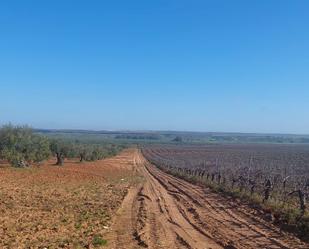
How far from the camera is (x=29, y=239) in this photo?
16438 mm

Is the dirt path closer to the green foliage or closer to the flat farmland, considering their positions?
the flat farmland

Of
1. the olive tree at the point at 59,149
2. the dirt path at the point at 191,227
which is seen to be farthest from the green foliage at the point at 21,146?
the dirt path at the point at 191,227

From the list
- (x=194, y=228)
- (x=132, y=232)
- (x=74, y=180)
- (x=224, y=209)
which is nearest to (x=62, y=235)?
(x=132, y=232)

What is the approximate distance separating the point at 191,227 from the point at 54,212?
7.10 meters

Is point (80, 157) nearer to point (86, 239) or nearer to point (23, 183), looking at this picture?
point (23, 183)

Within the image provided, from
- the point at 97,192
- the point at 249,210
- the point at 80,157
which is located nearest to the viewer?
the point at 249,210

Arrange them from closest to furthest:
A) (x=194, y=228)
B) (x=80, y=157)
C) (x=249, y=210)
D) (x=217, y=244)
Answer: (x=217, y=244) → (x=194, y=228) → (x=249, y=210) → (x=80, y=157)

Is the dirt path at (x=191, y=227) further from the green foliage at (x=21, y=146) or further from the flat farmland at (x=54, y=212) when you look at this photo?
the green foliage at (x=21, y=146)

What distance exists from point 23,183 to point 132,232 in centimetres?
2034

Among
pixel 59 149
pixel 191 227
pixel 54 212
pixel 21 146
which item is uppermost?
pixel 21 146

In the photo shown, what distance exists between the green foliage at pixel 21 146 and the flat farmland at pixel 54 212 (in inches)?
677

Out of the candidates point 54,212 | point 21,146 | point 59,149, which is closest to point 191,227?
point 54,212

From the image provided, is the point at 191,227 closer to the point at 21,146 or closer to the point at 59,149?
the point at 21,146

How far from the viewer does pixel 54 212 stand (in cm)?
2291
